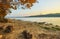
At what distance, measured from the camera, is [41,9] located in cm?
234

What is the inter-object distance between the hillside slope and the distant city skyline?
12cm

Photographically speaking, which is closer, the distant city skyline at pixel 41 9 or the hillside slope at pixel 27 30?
the hillside slope at pixel 27 30

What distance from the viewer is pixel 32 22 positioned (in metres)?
2.29

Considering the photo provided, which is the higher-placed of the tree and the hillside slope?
the tree

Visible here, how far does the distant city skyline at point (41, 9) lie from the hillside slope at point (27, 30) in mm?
125

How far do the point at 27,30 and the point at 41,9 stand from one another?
1.28 ft

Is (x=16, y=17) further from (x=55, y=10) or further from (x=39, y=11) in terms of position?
(x=55, y=10)

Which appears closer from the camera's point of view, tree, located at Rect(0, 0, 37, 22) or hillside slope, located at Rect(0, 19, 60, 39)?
hillside slope, located at Rect(0, 19, 60, 39)

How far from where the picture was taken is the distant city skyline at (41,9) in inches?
90.5

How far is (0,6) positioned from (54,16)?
0.79 metres

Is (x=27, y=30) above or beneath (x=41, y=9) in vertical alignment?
beneath

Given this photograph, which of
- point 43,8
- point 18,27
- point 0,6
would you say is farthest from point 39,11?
point 0,6

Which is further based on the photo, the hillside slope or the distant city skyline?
the distant city skyline

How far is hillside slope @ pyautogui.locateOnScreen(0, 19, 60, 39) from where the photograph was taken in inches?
84.5
